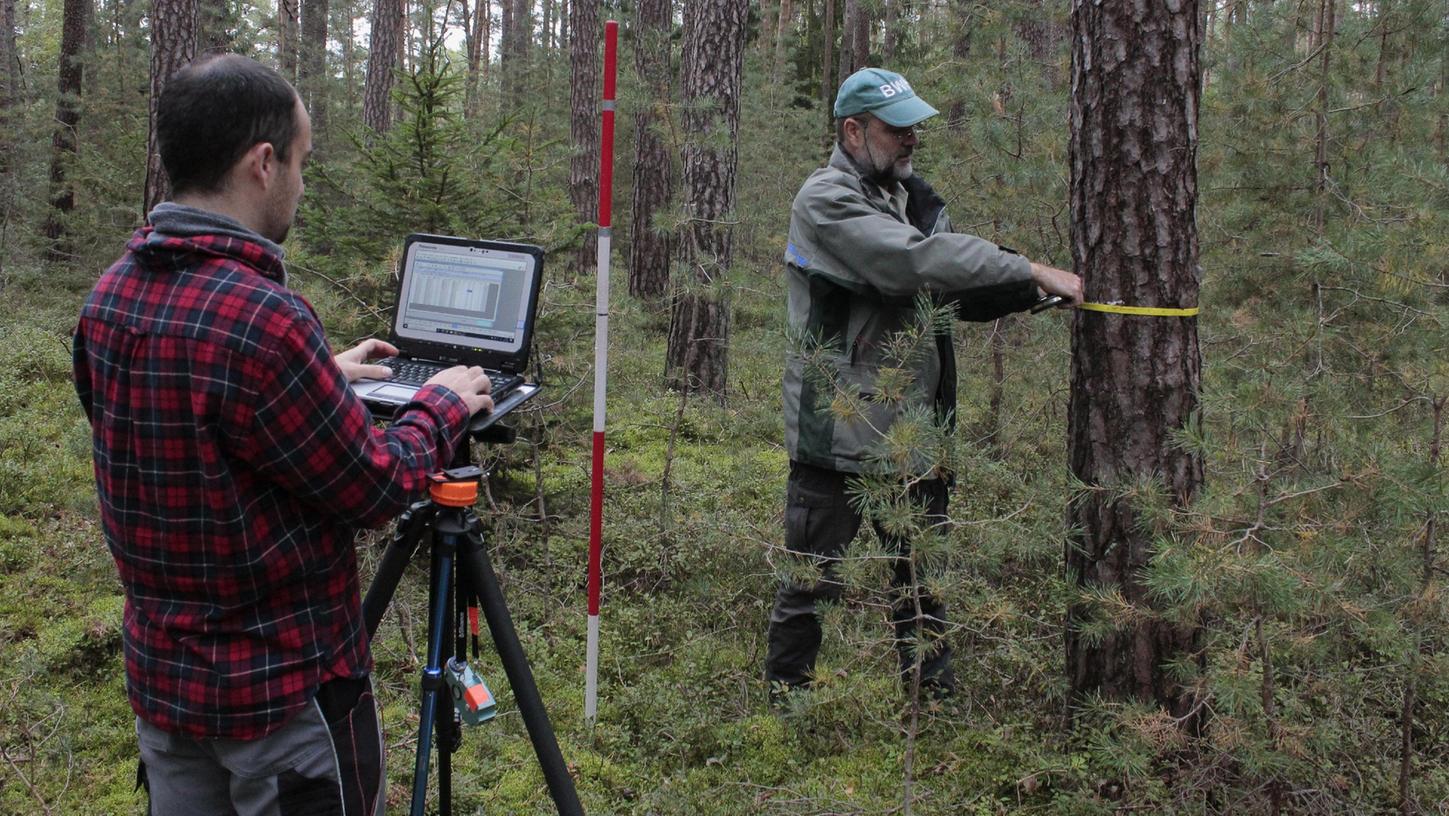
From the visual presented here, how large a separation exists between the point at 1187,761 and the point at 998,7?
4.76 meters

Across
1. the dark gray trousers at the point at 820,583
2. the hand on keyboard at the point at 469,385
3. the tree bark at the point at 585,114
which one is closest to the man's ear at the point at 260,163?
the hand on keyboard at the point at 469,385

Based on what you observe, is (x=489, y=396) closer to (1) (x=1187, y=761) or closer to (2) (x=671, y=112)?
(1) (x=1187, y=761)

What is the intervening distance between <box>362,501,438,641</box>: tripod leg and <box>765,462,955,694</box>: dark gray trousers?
149cm

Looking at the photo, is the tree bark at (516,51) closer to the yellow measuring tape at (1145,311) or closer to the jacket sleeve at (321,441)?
the yellow measuring tape at (1145,311)

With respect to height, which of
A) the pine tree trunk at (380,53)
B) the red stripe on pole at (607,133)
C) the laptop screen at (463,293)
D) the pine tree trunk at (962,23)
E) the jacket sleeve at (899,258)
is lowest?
the laptop screen at (463,293)

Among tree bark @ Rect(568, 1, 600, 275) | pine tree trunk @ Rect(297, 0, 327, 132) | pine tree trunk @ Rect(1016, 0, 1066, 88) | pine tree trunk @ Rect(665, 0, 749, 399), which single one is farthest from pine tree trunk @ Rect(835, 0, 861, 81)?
pine tree trunk @ Rect(665, 0, 749, 399)

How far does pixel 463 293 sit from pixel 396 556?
0.89m

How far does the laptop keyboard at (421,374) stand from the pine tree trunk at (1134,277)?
5.23 feet

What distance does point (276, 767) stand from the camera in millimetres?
1800

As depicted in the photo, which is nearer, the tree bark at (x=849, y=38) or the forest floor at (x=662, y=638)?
the forest floor at (x=662, y=638)

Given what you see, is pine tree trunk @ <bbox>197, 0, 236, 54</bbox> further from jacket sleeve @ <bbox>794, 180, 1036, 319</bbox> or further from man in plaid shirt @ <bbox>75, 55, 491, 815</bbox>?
man in plaid shirt @ <bbox>75, 55, 491, 815</bbox>

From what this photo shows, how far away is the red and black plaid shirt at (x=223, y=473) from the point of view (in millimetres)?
1622

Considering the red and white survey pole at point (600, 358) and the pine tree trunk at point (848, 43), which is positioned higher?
the pine tree trunk at point (848, 43)

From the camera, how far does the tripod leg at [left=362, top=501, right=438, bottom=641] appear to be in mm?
2174
